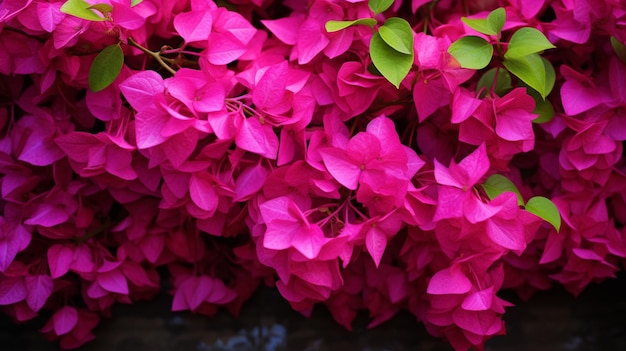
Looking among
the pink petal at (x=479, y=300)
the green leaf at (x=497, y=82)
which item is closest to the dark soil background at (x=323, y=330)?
the pink petal at (x=479, y=300)

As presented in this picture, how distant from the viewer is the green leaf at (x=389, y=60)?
802 mm

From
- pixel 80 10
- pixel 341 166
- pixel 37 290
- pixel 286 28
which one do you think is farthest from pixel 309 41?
pixel 37 290

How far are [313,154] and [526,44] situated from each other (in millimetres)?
300

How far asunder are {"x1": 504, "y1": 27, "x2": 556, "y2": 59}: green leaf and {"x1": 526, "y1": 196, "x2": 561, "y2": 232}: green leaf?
192 mm

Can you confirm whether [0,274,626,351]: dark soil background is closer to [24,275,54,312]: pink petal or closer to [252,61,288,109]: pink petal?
[24,275,54,312]: pink petal

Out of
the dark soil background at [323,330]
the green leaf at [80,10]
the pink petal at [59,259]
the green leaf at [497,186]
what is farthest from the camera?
the dark soil background at [323,330]

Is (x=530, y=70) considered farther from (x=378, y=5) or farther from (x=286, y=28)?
(x=286, y=28)

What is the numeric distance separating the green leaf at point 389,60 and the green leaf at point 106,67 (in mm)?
320

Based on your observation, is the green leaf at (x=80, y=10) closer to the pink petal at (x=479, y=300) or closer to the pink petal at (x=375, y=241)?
the pink petal at (x=375, y=241)

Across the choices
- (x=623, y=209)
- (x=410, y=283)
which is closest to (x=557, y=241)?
(x=623, y=209)

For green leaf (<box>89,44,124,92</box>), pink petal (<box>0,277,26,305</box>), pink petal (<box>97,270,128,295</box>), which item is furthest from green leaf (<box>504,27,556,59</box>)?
pink petal (<box>0,277,26,305</box>)

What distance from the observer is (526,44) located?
807mm

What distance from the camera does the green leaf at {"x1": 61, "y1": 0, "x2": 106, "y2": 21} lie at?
2.49ft

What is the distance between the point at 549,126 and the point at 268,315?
562 mm
